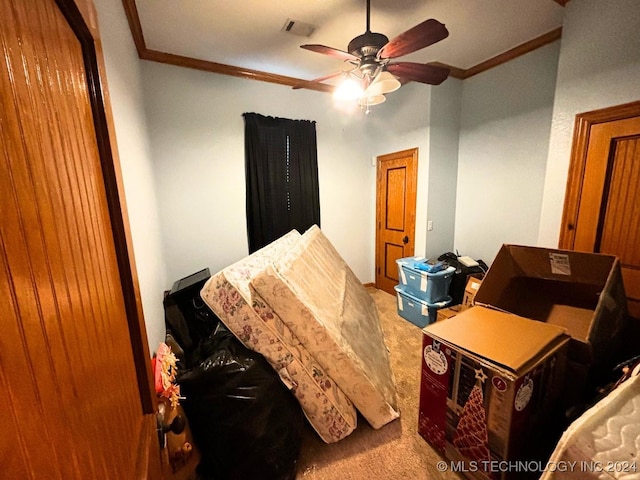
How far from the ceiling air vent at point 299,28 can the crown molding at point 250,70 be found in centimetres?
36

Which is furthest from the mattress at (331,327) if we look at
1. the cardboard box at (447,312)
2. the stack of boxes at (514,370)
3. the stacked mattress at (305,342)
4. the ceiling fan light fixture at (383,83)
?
the ceiling fan light fixture at (383,83)

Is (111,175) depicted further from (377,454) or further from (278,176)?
(278,176)

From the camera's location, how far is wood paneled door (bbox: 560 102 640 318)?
5.58 feet

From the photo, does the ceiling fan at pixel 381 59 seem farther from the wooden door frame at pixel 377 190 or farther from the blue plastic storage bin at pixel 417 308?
the blue plastic storage bin at pixel 417 308

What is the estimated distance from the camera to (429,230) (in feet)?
10.3

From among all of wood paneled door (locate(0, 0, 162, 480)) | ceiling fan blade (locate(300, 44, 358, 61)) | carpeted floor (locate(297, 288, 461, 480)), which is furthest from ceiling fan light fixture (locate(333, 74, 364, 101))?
carpeted floor (locate(297, 288, 461, 480))

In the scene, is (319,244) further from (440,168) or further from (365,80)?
(440,168)

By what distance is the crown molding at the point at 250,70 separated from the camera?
6.60 ft

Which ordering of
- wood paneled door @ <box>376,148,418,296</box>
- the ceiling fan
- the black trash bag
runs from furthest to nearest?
wood paneled door @ <box>376,148,418,296</box> → the ceiling fan → the black trash bag

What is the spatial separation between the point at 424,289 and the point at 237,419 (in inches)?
85.0

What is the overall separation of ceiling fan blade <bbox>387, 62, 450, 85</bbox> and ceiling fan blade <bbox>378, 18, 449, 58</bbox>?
193 millimetres

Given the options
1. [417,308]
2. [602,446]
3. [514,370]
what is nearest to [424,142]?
[417,308]

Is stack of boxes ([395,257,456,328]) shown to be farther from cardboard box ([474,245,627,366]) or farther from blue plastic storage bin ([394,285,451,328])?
cardboard box ([474,245,627,366])

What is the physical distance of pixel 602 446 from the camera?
0.67m
